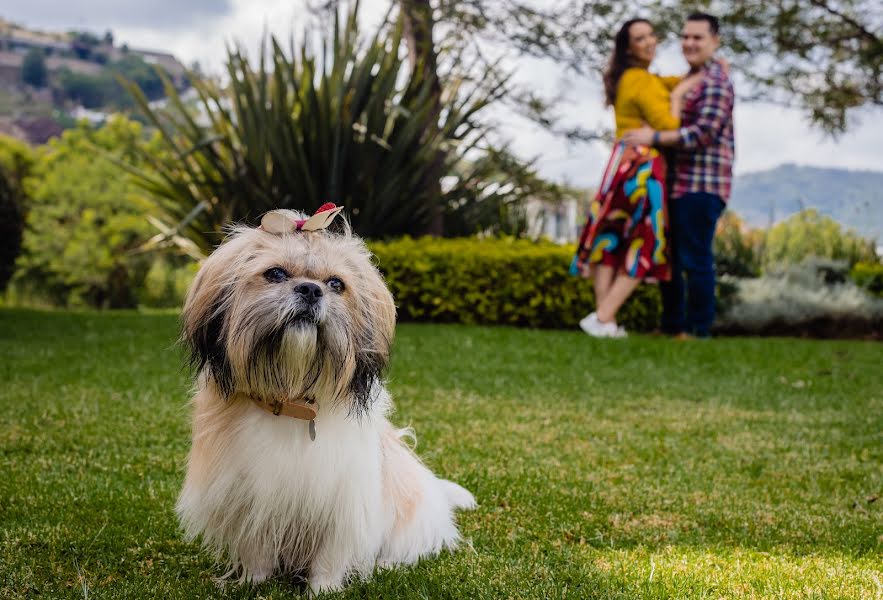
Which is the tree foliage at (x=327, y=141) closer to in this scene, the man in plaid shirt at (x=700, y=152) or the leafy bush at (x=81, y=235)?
the man in plaid shirt at (x=700, y=152)

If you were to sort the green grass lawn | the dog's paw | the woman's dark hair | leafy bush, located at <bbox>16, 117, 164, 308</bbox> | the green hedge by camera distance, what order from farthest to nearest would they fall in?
leafy bush, located at <bbox>16, 117, 164, 308</bbox>, the green hedge, the woman's dark hair, the green grass lawn, the dog's paw

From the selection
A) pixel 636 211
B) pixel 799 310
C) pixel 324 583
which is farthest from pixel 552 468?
pixel 799 310

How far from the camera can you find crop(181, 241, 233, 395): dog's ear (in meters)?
2.49

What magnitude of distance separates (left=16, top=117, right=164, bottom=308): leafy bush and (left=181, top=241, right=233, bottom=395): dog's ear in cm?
2819

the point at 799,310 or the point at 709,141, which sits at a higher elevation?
the point at 709,141

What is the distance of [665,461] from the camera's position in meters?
4.65

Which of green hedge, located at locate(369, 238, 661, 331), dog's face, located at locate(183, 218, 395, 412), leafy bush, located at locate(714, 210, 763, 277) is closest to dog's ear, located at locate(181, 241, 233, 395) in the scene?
dog's face, located at locate(183, 218, 395, 412)

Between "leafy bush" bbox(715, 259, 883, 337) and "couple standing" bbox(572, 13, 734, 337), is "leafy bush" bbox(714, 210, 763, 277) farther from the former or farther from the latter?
"couple standing" bbox(572, 13, 734, 337)

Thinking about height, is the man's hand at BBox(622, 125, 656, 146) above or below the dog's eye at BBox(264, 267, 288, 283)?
above

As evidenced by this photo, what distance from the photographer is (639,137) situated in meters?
8.05

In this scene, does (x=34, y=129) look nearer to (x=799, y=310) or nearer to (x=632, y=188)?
(x=799, y=310)

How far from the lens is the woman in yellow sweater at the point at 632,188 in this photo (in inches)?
318

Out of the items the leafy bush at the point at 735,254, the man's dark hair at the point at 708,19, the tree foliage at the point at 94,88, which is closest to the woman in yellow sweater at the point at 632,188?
the man's dark hair at the point at 708,19

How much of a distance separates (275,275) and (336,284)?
18 centimetres
